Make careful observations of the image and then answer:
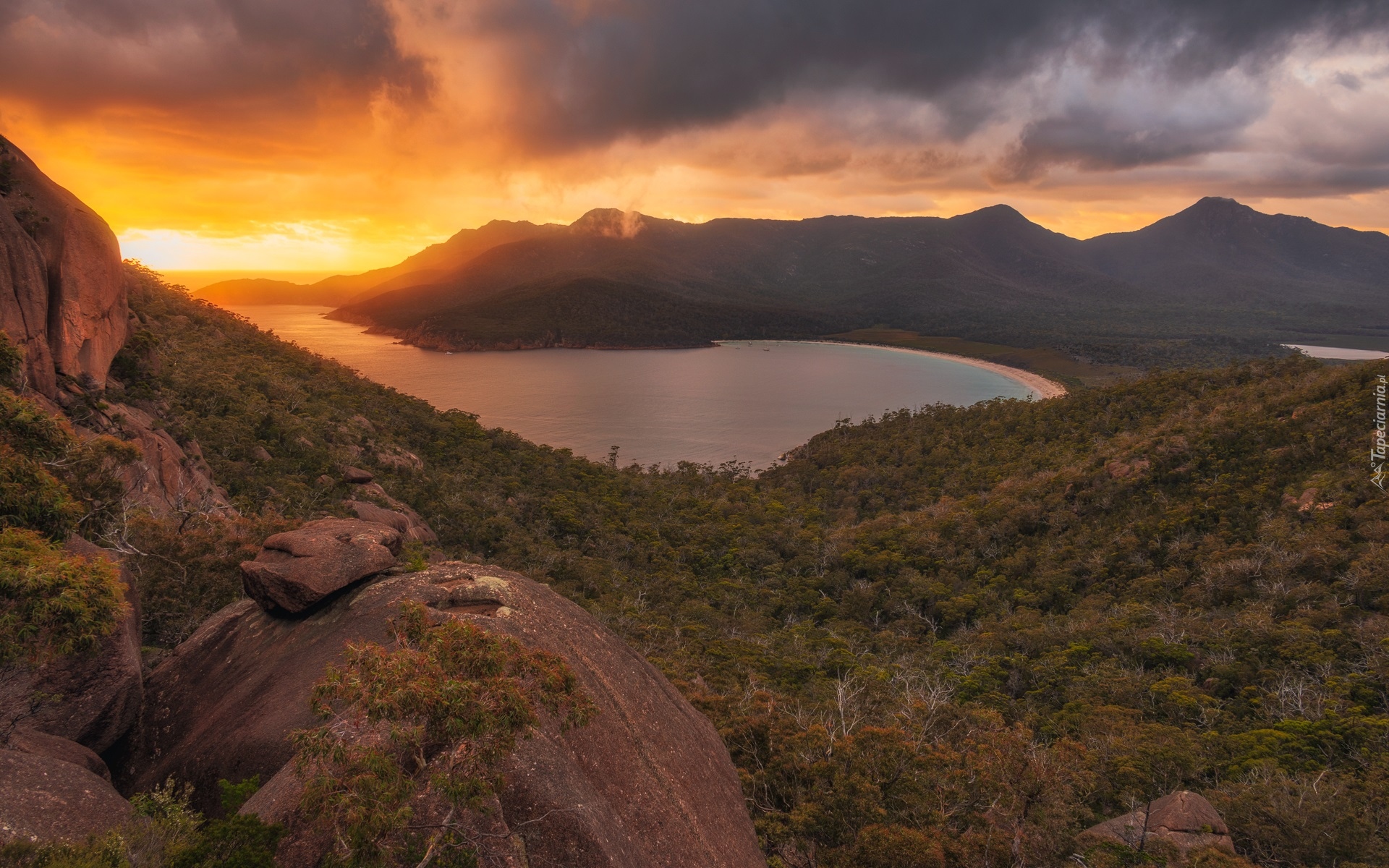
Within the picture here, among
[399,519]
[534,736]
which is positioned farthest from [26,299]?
[534,736]

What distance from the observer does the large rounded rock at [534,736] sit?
308 inches

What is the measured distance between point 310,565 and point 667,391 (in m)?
120

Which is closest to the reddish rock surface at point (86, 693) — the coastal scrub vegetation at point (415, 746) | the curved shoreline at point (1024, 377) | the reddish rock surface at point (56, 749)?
the reddish rock surface at point (56, 749)

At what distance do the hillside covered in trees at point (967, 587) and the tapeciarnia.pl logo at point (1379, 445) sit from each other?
1.49ft

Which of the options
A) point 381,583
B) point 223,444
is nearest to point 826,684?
point 381,583

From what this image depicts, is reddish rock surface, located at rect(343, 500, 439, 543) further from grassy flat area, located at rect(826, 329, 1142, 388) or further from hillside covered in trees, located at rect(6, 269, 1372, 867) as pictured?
grassy flat area, located at rect(826, 329, 1142, 388)

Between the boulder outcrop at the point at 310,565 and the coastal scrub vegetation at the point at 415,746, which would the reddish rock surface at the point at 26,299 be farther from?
the coastal scrub vegetation at the point at 415,746

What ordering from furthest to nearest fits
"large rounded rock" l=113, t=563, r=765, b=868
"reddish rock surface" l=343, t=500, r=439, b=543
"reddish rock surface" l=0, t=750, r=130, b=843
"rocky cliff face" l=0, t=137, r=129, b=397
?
"reddish rock surface" l=343, t=500, r=439, b=543, "rocky cliff face" l=0, t=137, r=129, b=397, "large rounded rock" l=113, t=563, r=765, b=868, "reddish rock surface" l=0, t=750, r=130, b=843

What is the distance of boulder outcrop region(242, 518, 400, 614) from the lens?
11.6 metres

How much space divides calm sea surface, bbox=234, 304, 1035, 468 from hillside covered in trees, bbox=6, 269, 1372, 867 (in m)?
29.4

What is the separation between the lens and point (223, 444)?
30078 mm

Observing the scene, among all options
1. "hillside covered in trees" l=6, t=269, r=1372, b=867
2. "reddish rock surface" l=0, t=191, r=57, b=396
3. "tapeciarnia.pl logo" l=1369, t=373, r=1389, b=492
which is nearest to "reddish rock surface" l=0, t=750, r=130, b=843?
"hillside covered in trees" l=6, t=269, r=1372, b=867

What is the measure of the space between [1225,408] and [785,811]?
4887 cm

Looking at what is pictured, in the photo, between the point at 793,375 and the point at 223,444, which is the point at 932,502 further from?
the point at 793,375
